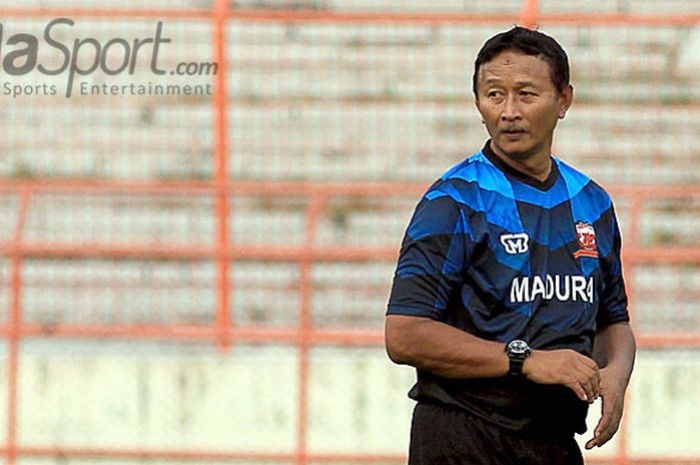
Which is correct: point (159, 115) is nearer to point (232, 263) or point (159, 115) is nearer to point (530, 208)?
point (232, 263)

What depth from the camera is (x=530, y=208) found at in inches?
115

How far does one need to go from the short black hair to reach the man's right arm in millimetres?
503

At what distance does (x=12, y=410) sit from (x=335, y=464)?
131cm

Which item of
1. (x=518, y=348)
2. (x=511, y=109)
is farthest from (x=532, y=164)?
(x=518, y=348)

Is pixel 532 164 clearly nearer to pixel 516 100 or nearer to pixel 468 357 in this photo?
pixel 516 100

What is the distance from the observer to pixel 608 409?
2947 mm

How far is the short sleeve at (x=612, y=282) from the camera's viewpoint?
3.07 metres

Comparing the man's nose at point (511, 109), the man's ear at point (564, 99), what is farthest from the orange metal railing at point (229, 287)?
the man's nose at point (511, 109)

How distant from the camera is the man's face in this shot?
2.91m

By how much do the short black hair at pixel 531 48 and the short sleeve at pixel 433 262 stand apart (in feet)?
1.00

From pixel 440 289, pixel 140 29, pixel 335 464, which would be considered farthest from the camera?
pixel 140 29

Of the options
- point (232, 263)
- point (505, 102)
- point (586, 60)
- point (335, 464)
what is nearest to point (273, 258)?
point (232, 263)

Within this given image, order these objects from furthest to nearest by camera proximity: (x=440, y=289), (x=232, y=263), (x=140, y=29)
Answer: (x=140, y=29), (x=232, y=263), (x=440, y=289)

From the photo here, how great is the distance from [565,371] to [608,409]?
185 mm
